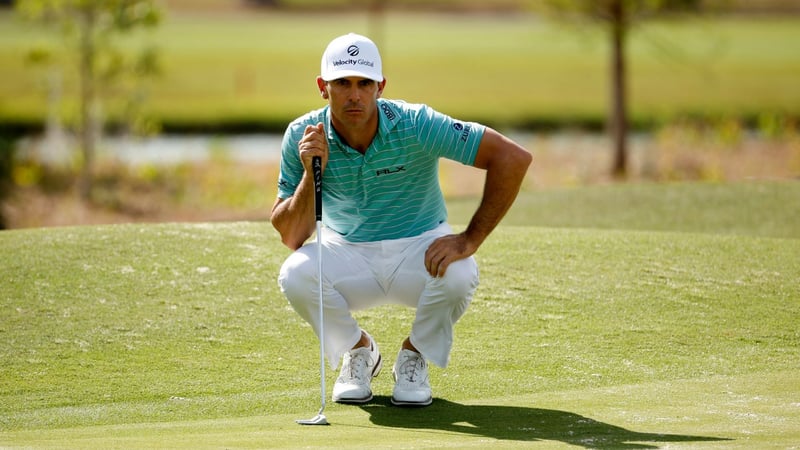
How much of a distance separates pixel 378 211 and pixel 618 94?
40.3ft

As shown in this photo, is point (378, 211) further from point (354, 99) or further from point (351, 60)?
point (351, 60)

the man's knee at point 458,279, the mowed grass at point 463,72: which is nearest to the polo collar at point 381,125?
the man's knee at point 458,279

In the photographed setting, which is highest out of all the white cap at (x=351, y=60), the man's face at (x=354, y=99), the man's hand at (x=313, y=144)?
the white cap at (x=351, y=60)

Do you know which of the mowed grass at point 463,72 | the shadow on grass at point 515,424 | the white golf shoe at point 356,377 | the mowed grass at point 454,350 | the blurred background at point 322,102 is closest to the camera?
the shadow on grass at point 515,424

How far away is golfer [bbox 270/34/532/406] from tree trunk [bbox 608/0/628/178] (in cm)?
1154

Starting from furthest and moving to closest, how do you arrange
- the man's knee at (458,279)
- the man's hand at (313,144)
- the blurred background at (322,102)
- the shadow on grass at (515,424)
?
1. the blurred background at (322,102)
2. the man's knee at (458,279)
3. the man's hand at (313,144)
4. the shadow on grass at (515,424)

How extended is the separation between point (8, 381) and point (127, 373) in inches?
18.2

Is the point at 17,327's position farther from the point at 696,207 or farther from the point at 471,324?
the point at 696,207

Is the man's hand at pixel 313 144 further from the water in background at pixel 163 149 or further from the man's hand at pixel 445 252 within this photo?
the water in background at pixel 163 149

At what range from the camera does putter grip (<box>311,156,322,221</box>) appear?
4.51 meters

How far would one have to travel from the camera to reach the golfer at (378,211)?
180 inches

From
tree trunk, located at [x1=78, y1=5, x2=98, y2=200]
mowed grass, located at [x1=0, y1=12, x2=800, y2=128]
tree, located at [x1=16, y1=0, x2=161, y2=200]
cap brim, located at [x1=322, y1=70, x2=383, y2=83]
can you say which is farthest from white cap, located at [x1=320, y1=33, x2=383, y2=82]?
mowed grass, located at [x1=0, y1=12, x2=800, y2=128]

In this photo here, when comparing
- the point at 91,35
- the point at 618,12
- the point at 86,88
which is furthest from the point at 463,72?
the point at 86,88

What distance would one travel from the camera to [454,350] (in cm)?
532
